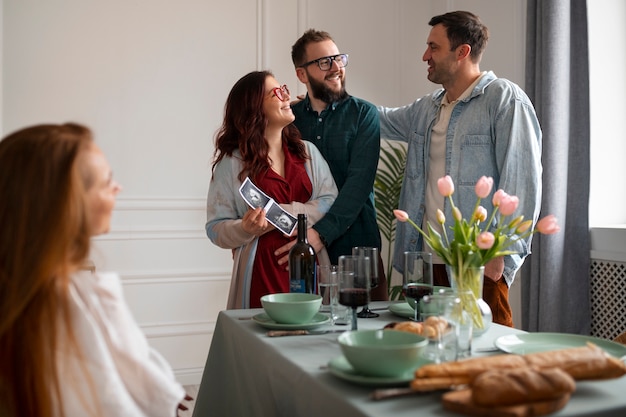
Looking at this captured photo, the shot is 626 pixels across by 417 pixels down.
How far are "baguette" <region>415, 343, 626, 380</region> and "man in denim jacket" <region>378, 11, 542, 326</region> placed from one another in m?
1.10

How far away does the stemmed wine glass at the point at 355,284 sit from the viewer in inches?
61.0

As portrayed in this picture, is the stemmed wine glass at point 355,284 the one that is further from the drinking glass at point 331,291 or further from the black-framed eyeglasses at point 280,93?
the black-framed eyeglasses at point 280,93

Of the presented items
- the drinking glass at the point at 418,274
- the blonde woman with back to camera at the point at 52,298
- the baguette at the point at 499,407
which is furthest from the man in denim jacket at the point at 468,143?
the blonde woman with back to camera at the point at 52,298

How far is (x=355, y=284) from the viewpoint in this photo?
158 centimetres

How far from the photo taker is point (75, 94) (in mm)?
3768

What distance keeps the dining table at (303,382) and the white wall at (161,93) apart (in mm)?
2097

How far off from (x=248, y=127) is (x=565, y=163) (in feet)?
5.88

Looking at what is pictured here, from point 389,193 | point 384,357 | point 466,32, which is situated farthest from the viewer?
point 389,193

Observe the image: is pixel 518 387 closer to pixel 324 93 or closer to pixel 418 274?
pixel 418 274

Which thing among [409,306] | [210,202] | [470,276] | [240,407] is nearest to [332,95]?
[210,202]

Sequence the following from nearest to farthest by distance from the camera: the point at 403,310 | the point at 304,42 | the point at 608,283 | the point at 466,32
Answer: the point at 403,310
the point at 466,32
the point at 304,42
the point at 608,283

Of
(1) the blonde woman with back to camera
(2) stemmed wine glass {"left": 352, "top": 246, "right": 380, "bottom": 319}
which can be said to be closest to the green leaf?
(2) stemmed wine glass {"left": 352, "top": 246, "right": 380, "bottom": 319}

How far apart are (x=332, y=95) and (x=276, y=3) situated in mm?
1758

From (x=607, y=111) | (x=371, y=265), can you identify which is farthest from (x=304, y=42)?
(x=607, y=111)
